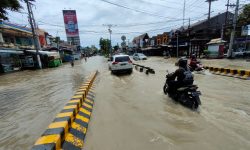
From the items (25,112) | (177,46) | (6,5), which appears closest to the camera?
(25,112)

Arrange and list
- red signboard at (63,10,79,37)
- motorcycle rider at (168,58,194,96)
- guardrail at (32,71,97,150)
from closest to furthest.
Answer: guardrail at (32,71,97,150), motorcycle rider at (168,58,194,96), red signboard at (63,10,79,37)

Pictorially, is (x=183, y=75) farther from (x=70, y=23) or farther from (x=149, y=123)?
(x=70, y=23)

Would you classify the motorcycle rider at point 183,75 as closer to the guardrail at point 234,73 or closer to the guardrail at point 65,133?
the guardrail at point 65,133

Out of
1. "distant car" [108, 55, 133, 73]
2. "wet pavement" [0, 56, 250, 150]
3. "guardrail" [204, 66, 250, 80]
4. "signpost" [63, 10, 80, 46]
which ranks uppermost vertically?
"signpost" [63, 10, 80, 46]

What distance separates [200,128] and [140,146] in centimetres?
173

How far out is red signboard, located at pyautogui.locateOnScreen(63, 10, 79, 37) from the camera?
182 ft

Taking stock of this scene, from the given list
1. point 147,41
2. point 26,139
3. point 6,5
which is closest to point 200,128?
point 26,139

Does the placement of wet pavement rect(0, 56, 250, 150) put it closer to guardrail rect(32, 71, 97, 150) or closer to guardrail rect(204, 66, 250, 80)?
guardrail rect(32, 71, 97, 150)

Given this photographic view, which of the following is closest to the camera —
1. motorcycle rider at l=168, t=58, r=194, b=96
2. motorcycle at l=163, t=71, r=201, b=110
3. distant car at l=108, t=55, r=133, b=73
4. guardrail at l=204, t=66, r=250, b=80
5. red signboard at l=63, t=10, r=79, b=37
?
motorcycle at l=163, t=71, r=201, b=110


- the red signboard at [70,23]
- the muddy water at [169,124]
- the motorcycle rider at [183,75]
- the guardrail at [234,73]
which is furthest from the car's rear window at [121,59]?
the red signboard at [70,23]

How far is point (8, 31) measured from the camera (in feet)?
82.9

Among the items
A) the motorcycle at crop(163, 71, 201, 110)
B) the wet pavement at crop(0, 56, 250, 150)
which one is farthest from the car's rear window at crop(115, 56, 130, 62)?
the motorcycle at crop(163, 71, 201, 110)

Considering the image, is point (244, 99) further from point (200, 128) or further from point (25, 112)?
point (25, 112)

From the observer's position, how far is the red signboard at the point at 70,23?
55375 mm
